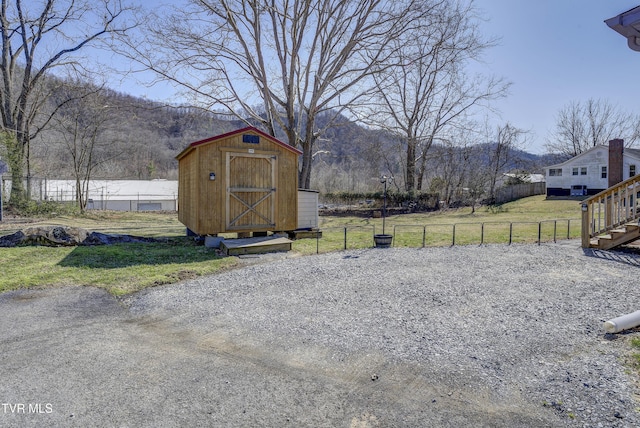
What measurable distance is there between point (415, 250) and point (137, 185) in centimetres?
2892

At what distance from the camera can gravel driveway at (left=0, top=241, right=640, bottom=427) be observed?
95.0 inches

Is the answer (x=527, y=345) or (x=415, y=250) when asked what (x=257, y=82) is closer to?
(x=415, y=250)

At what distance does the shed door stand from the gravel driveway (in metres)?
3.35

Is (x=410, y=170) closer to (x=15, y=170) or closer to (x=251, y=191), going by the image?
(x=251, y=191)

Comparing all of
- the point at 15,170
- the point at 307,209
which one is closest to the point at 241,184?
the point at 307,209

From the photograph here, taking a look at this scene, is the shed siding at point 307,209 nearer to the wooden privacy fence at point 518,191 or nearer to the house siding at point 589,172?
the wooden privacy fence at point 518,191

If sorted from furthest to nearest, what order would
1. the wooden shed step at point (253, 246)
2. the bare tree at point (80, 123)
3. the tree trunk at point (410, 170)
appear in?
the tree trunk at point (410, 170) < the bare tree at point (80, 123) < the wooden shed step at point (253, 246)

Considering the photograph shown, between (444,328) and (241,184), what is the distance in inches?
248

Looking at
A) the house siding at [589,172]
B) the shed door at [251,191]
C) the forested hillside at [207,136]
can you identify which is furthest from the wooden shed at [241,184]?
the house siding at [589,172]

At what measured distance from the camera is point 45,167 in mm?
21375

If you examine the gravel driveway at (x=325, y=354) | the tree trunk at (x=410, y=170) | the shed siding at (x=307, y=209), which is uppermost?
the tree trunk at (x=410, y=170)

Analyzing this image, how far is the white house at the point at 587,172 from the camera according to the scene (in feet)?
88.7

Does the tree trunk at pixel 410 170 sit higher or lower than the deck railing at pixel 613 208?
higher

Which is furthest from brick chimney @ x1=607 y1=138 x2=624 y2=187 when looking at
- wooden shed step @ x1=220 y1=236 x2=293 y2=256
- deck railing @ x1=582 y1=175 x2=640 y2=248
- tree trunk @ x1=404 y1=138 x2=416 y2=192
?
wooden shed step @ x1=220 y1=236 x2=293 y2=256
